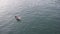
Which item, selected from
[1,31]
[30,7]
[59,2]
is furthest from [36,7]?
[1,31]

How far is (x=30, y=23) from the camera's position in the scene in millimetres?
6953

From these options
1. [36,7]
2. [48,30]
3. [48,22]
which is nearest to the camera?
[48,30]

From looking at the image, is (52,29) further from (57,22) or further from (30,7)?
(30,7)

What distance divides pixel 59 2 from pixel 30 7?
6.01ft

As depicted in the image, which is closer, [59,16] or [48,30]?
[48,30]

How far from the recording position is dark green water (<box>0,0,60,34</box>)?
658 centimetres

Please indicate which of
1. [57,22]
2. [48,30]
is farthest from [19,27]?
[57,22]

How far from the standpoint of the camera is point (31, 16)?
7.46 meters

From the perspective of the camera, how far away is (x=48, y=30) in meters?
6.46

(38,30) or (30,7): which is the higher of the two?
(30,7)

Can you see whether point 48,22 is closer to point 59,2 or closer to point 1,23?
point 59,2

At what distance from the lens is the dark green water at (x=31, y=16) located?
Answer: 658cm

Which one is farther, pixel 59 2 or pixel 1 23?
pixel 59 2

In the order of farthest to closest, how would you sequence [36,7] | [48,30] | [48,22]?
1. [36,7]
2. [48,22]
3. [48,30]
